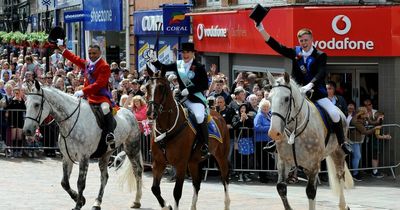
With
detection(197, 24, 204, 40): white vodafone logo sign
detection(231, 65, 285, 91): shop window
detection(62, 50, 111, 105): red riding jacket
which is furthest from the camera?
detection(197, 24, 204, 40): white vodafone logo sign

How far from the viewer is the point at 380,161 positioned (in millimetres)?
19781

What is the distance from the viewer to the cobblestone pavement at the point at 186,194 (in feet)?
51.3

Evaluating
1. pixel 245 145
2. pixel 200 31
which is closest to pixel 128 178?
pixel 245 145

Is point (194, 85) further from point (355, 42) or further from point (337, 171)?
point (355, 42)

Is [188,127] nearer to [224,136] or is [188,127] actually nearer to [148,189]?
[224,136]

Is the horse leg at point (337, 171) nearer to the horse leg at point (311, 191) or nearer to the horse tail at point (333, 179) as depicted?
the horse tail at point (333, 179)

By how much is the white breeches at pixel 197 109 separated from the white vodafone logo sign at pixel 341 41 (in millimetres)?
6525

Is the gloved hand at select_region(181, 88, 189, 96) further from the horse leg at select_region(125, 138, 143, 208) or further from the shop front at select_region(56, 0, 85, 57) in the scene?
the shop front at select_region(56, 0, 85, 57)

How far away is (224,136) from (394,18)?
6445 mm

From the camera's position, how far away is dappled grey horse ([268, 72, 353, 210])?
12.2 meters

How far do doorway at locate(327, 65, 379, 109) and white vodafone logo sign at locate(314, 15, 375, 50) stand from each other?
694 millimetres

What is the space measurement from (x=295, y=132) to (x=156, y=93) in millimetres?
2124

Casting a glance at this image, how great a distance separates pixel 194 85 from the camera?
1434 centimetres

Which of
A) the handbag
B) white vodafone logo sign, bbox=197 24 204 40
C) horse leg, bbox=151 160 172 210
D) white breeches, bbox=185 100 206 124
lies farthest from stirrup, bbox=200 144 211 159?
white vodafone logo sign, bbox=197 24 204 40
